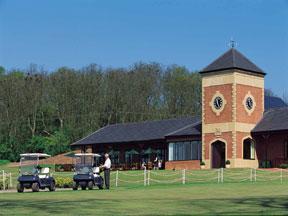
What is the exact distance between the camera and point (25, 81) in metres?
75.6

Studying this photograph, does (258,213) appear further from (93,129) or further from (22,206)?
(93,129)

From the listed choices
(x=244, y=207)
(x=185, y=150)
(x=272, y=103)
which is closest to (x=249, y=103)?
(x=185, y=150)

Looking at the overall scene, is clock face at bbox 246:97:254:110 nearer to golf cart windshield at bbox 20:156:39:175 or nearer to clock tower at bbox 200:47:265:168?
clock tower at bbox 200:47:265:168

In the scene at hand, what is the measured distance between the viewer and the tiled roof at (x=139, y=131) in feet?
192

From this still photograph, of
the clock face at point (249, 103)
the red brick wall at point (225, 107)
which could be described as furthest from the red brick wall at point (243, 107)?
the red brick wall at point (225, 107)

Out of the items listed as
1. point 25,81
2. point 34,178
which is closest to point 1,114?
point 25,81

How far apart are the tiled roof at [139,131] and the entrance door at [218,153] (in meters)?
6.73

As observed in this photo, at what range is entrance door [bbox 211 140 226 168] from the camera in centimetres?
5081

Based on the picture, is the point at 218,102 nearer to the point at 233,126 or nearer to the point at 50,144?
the point at 233,126

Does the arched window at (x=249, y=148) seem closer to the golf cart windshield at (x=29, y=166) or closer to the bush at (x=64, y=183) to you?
the bush at (x=64, y=183)

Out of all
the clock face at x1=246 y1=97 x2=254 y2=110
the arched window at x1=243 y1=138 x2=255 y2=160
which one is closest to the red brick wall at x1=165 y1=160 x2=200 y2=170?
the arched window at x1=243 y1=138 x2=255 y2=160

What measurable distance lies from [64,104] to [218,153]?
2716 centimetres

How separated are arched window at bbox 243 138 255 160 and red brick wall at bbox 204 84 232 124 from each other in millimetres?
2406

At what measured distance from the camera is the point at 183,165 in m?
53.5
